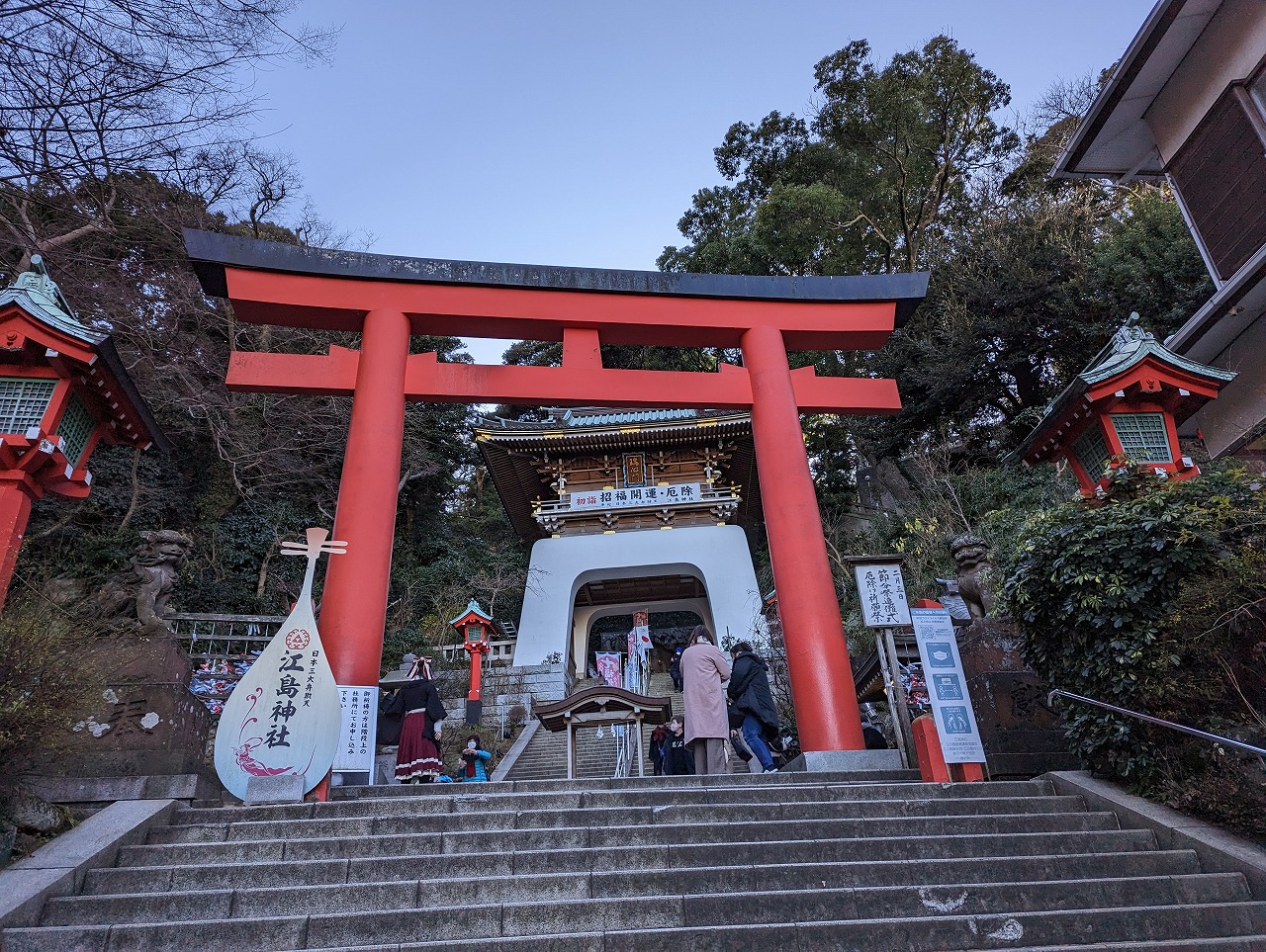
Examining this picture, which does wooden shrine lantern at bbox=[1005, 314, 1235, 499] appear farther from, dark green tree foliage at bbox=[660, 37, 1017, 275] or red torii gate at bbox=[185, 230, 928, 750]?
dark green tree foliage at bbox=[660, 37, 1017, 275]

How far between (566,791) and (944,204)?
2183cm

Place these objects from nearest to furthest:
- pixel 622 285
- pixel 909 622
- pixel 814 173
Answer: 1. pixel 909 622
2. pixel 622 285
3. pixel 814 173

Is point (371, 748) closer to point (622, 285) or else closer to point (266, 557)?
point (622, 285)

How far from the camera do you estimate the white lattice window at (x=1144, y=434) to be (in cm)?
711

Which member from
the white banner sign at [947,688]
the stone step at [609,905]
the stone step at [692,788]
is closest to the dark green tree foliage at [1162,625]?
the white banner sign at [947,688]

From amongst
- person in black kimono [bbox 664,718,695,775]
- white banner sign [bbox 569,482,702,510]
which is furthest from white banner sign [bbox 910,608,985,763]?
white banner sign [bbox 569,482,702,510]

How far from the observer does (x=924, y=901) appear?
132 inches

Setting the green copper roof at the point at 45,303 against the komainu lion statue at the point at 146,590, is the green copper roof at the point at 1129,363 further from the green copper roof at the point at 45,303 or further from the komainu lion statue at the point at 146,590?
the green copper roof at the point at 45,303

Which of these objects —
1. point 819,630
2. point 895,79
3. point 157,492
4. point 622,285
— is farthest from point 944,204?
point 157,492

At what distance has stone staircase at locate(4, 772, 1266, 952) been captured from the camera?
3.13 m

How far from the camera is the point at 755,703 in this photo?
656 centimetres

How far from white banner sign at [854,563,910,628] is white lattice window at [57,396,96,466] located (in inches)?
252

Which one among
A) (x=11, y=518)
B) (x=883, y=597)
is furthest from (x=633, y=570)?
(x=11, y=518)

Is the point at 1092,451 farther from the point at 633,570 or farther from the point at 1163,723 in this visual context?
the point at 633,570
